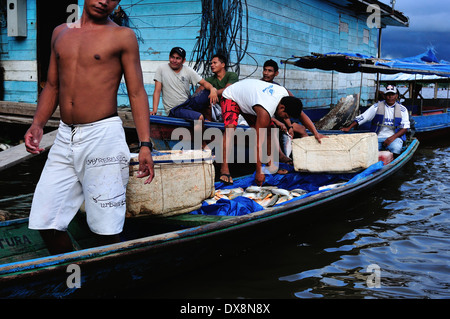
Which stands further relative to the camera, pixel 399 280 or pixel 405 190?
pixel 405 190

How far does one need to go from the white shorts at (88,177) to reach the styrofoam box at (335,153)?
3.75 metres

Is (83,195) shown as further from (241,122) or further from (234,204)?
(241,122)

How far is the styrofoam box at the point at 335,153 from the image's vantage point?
6.08 m

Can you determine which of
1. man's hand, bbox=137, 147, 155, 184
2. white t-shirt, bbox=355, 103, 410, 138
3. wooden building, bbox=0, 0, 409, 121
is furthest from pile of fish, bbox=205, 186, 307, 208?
wooden building, bbox=0, 0, 409, 121

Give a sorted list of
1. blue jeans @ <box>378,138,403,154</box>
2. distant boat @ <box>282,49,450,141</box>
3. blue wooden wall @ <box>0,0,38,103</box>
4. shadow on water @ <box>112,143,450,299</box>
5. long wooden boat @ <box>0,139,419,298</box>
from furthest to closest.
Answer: blue wooden wall @ <box>0,0,38,103</box>
distant boat @ <box>282,49,450,141</box>
blue jeans @ <box>378,138,403,154</box>
shadow on water @ <box>112,143,450,299</box>
long wooden boat @ <box>0,139,419,298</box>

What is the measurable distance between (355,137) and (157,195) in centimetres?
330

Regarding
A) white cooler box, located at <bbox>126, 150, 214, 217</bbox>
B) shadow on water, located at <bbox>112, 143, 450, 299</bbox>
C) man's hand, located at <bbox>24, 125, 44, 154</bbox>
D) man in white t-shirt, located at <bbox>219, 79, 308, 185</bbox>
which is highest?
man in white t-shirt, located at <bbox>219, 79, 308, 185</bbox>

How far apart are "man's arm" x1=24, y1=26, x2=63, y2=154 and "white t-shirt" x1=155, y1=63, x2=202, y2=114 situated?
4374mm

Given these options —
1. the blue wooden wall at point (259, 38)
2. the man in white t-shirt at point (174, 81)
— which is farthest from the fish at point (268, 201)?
the blue wooden wall at point (259, 38)

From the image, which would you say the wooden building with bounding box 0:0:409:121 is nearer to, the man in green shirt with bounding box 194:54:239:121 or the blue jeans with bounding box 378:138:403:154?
the man in green shirt with bounding box 194:54:239:121

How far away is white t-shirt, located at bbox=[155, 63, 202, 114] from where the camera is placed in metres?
7.31

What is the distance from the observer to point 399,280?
12.9 ft
